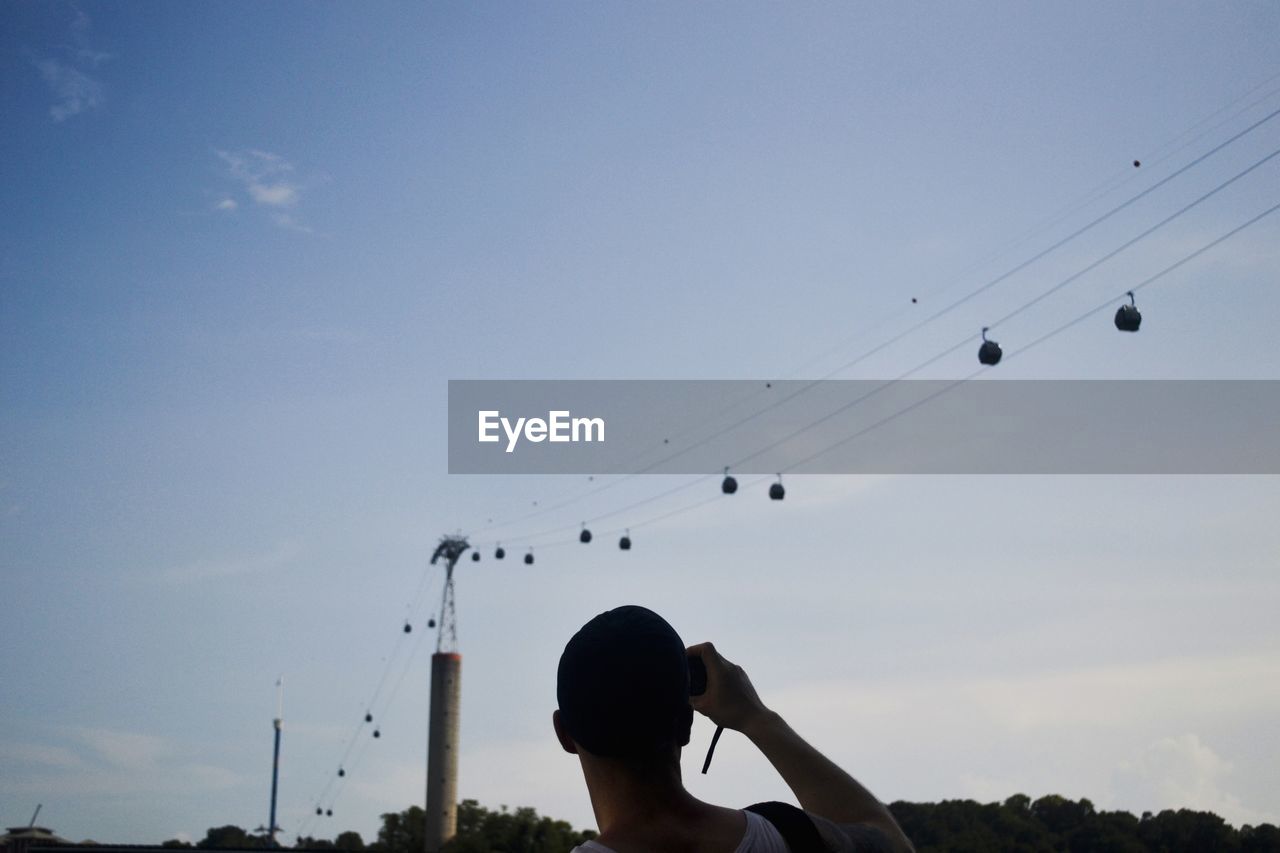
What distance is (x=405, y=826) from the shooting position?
10044 centimetres

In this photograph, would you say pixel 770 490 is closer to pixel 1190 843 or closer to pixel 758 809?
pixel 758 809

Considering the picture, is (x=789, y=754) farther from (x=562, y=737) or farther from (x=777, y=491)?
(x=777, y=491)

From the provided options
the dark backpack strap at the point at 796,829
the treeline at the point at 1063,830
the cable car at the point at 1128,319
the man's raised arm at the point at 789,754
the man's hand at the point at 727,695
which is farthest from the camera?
the treeline at the point at 1063,830

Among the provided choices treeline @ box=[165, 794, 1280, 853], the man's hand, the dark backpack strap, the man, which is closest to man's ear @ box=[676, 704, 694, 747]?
the man

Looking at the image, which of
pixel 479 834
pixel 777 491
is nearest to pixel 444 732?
pixel 479 834

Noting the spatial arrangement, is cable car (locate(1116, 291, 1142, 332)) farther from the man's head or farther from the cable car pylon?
the cable car pylon

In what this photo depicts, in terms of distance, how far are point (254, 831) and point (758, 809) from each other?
115 m

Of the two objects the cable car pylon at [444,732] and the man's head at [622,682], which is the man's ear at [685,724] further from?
the cable car pylon at [444,732]

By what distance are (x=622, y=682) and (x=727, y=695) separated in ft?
0.98

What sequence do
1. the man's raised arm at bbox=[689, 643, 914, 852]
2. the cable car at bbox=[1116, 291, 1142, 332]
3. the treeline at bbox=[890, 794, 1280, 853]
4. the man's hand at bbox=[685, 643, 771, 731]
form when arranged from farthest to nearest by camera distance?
the treeline at bbox=[890, 794, 1280, 853] → the cable car at bbox=[1116, 291, 1142, 332] → the man's hand at bbox=[685, 643, 771, 731] → the man's raised arm at bbox=[689, 643, 914, 852]

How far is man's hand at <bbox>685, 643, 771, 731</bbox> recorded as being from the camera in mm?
2463

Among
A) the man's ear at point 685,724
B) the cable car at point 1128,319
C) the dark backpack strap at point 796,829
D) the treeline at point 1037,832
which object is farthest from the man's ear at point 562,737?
the treeline at point 1037,832

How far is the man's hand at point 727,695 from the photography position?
2.46 meters

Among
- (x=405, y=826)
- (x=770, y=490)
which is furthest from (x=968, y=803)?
(x=770, y=490)
